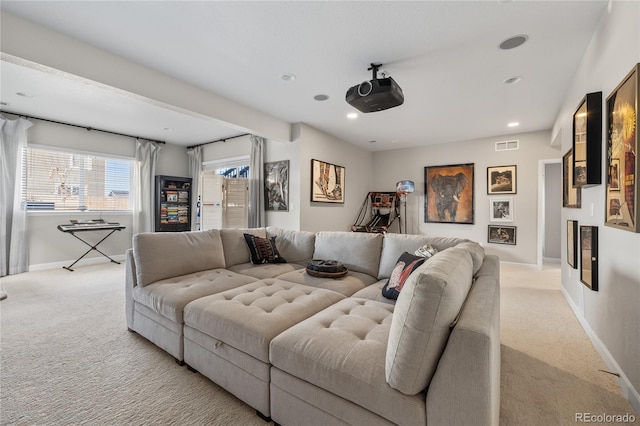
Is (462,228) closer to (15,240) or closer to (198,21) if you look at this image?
(198,21)

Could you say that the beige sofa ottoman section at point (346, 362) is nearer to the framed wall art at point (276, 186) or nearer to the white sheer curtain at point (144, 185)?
the framed wall art at point (276, 186)

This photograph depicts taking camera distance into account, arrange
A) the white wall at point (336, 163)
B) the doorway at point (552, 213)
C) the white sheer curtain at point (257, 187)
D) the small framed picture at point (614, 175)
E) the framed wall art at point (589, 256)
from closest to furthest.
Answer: the small framed picture at point (614, 175), the framed wall art at point (589, 256), the white wall at point (336, 163), the white sheer curtain at point (257, 187), the doorway at point (552, 213)

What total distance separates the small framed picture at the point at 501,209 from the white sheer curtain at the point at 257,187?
15.3ft

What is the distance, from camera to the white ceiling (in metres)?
2.13

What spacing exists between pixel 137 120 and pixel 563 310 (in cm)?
689

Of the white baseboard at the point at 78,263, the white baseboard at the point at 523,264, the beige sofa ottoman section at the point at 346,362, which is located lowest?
the white baseboard at the point at 523,264

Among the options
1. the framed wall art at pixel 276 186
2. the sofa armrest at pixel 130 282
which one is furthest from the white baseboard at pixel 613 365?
the framed wall art at pixel 276 186

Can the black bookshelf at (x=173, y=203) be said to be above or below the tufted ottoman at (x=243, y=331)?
above

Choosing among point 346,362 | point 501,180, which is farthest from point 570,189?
point 346,362

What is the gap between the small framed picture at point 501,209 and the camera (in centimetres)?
557

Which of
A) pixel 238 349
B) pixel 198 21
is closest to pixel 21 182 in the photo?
pixel 198 21

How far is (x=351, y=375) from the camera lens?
1196 mm

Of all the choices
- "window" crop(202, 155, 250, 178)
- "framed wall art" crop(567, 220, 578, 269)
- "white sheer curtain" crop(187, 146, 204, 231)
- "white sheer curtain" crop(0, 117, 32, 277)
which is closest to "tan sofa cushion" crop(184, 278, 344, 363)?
"framed wall art" crop(567, 220, 578, 269)

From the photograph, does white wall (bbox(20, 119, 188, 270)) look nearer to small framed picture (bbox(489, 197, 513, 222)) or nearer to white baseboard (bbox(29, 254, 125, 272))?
white baseboard (bbox(29, 254, 125, 272))
